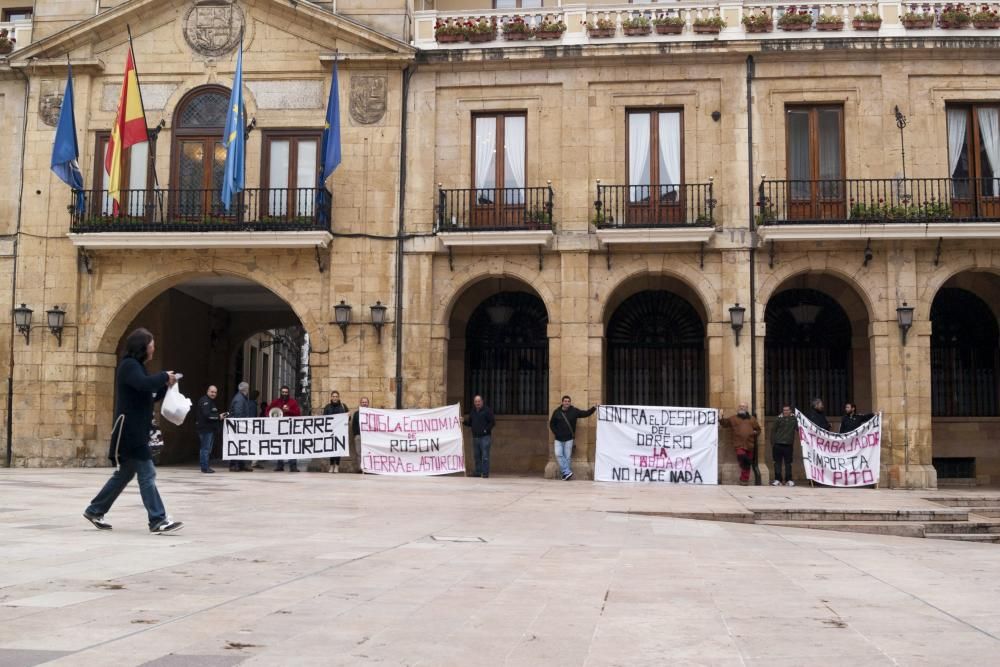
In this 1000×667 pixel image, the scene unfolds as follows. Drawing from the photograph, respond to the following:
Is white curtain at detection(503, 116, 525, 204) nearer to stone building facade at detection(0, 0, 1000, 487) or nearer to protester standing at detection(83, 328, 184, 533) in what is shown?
stone building facade at detection(0, 0, 1000, 487)

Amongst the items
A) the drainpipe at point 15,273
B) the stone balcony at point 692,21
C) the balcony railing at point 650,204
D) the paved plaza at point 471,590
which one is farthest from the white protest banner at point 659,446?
the drainpipe at point 15,273

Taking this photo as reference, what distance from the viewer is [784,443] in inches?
784

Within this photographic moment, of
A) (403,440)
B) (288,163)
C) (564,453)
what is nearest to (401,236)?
(288,163)

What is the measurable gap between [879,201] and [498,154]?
7.98 meters

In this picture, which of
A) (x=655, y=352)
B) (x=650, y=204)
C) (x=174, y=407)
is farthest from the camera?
(x=655, y=352)

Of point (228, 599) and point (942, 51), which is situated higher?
point (942, 51)

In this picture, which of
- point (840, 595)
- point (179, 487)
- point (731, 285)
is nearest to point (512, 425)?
point (731, 285)

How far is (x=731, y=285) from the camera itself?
2088 cm

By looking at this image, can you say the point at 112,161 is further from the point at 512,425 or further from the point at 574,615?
the point at 574,615

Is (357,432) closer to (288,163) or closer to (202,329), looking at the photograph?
(288,163)

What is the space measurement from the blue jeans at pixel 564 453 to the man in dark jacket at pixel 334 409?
14.6 ft

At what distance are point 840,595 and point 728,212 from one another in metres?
15.2

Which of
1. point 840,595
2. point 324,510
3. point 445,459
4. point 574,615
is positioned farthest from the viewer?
point 445,459

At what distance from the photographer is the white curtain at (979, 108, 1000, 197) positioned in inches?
830
